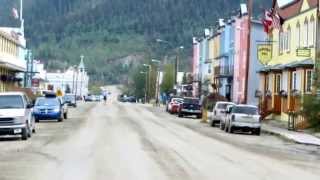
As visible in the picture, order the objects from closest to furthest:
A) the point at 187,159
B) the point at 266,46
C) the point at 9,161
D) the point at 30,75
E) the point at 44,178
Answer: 1. the point at 44,178
2. the point at 9,161
3. the point at 187,159
4. the point at 266,46
5. the point at 30,75

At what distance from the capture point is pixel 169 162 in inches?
839

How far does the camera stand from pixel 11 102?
3209 cm

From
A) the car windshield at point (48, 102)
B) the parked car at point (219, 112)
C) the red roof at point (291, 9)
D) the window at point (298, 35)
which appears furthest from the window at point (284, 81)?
the car windshield at point (48, 102)

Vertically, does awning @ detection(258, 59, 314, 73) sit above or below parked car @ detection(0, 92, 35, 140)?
above

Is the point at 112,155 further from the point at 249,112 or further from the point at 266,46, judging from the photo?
the point at 266,46

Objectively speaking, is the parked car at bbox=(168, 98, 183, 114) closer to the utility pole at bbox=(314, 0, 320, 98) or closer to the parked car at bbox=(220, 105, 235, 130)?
the parked car at bbox=(220, 105, 235, 130)

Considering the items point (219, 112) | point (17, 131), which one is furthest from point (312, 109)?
point (17, 131)

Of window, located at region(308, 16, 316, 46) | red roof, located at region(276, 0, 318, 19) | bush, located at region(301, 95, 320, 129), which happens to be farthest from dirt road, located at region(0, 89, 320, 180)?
red roof, located at region(276, 0, 318, 19)

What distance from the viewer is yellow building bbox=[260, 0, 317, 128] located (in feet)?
167

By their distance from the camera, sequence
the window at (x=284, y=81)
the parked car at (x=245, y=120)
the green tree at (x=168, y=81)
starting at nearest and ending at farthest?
the parked car at (x=245, y=120), the window at (x=284, y=81), the green tree at (x=168, y=81)

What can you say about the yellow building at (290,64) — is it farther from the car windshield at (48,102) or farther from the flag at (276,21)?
the car windshield at (48,102)

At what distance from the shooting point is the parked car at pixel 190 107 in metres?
69.1

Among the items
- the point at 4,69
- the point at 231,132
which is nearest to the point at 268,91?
the point at 231,132

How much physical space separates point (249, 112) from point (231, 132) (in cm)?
170
